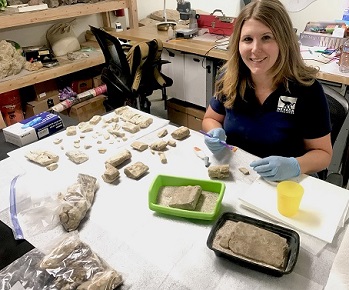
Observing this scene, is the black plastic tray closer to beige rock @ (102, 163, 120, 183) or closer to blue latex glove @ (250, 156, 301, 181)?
blue latex glove @ (250, 156, 301, 181)

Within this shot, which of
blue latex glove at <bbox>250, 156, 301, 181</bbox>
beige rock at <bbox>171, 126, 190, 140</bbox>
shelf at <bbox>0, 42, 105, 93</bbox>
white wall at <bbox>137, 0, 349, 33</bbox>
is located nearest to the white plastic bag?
shelf at <bbox>0, 42, 105, 93</bbox>

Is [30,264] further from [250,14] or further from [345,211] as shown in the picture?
[250,14]

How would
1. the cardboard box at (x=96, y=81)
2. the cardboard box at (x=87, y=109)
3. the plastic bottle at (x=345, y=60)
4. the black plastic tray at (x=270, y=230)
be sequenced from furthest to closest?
the cardboard box at (x=96, y=81) < the cardboard box at (x=87, y=109) < the plastic bottle at (x=345, y=60) < the black plastic tray at (x=270, y=230)

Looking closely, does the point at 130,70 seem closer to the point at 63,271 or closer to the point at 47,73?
the point at 47,73

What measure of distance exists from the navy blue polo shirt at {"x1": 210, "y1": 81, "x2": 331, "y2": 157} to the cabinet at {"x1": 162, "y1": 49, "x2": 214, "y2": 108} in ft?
4.34

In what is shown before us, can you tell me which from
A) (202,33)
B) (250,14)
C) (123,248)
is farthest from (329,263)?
(202,33)

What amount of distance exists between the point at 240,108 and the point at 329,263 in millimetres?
724

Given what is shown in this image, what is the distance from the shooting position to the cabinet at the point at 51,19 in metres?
2.50

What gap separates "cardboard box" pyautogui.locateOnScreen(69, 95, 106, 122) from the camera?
303 cm

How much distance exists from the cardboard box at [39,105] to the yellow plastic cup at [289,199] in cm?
253

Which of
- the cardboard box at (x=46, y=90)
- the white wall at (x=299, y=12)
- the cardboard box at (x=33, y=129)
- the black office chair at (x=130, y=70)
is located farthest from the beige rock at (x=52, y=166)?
the white wall at (x=299, y=12)

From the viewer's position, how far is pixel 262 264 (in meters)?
0.78

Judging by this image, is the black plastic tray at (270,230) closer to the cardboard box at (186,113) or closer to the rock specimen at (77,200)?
the rock specimen at (77,200)

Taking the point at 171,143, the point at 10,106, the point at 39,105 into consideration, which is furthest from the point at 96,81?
the point at 171,143
